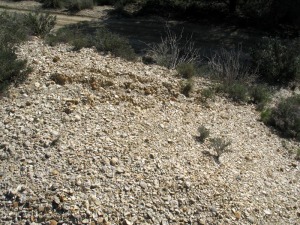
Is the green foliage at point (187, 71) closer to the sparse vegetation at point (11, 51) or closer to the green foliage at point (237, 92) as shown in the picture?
the green foliage at point (237, 92)

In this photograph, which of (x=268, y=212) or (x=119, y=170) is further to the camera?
(x=268, y=212)

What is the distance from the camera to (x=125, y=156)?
5855mm

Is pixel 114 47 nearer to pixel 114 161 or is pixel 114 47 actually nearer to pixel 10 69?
pixel 10 69

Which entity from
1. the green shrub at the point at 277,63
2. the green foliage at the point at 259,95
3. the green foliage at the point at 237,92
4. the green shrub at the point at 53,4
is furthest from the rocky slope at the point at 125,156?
the green shrub at the point at 53,4

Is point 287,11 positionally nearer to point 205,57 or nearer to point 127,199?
point 205,57

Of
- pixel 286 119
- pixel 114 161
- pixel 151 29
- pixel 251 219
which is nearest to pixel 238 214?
pixel 251 219

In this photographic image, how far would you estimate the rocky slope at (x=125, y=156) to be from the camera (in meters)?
5.14

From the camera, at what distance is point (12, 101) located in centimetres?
654

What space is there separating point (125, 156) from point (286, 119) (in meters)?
4.09

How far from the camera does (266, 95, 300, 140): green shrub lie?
8.13 metres

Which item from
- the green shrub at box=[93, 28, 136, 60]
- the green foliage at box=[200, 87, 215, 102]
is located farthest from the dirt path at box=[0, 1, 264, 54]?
the green foliage at box=[200, 87, 215, 102]

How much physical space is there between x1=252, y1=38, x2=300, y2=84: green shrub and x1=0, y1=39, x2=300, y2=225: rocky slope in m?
2.70

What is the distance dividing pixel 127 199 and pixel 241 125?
11.5ft

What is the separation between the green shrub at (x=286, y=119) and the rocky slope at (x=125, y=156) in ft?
1.04
